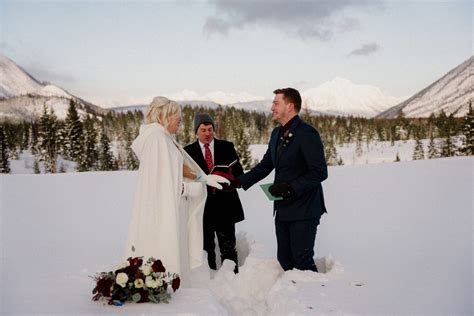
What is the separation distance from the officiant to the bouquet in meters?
2.15

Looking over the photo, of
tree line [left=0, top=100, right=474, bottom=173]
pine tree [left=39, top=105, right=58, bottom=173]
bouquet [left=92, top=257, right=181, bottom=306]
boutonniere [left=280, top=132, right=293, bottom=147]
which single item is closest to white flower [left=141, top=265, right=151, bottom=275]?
bouquet [left=92, top=257, right=181, bottom=306]

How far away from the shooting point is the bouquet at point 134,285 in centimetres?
411

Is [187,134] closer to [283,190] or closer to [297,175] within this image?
[297,175]

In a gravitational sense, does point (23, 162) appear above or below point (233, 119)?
below

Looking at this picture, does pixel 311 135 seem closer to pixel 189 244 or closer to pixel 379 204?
pixel 189 244

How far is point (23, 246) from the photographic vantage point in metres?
7.78

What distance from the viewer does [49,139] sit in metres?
69.5

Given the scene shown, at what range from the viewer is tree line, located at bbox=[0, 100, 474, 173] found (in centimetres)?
6662

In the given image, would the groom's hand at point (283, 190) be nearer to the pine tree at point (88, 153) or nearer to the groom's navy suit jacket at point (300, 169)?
the groom's navy suit jacket at point (300, 169)

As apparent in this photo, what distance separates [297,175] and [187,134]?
77.6 meters

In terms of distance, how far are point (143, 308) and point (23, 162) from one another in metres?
93.5

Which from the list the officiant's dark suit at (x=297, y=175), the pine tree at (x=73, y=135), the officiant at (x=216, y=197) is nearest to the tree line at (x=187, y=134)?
the pine tree at (x=73, y=135)

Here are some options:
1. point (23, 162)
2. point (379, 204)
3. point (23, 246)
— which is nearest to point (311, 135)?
point (23, 246)

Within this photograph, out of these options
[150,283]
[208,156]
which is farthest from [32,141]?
[150,283]
